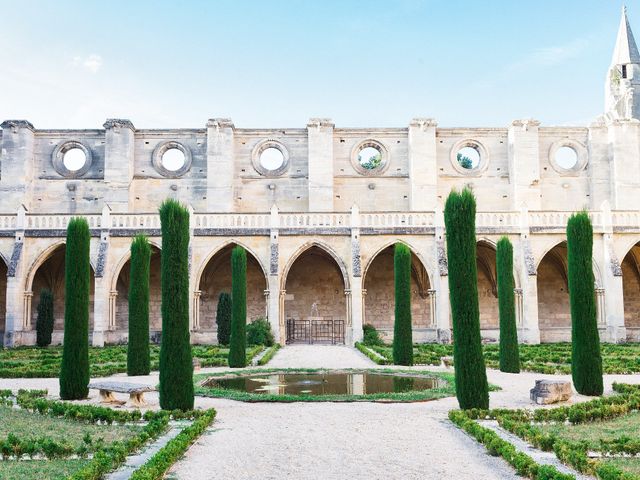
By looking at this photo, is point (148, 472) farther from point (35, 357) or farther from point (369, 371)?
point (35, 357)

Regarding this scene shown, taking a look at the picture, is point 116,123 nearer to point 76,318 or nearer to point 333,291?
point 333,291

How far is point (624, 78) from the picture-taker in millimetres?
39281

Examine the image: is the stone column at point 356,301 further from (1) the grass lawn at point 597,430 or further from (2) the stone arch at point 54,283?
(1) the grass lawn at point 597,430

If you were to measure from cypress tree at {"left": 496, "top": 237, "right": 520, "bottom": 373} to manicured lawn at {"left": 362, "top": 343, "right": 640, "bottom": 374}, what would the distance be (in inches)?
30.5

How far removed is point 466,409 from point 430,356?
9.74 m

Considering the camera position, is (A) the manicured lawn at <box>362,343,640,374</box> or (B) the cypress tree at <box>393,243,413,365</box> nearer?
(A) the manicured lawn at <box>362,343,640,374</box>

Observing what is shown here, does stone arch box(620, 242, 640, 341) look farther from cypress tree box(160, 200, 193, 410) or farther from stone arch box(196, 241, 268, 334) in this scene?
cypress tree box(160, 200, 193, 410)

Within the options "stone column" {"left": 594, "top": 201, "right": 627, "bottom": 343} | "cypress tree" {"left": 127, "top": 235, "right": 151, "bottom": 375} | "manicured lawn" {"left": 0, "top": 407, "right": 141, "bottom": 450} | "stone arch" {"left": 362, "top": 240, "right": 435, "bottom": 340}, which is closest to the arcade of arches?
"stone arch" {"left": 362, "top": 240, "right": 435, "bottom": 340}

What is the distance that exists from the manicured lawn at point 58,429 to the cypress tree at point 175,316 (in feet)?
4.40

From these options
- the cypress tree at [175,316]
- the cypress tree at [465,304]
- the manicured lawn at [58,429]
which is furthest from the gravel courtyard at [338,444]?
the manicured lawn at [58,429]

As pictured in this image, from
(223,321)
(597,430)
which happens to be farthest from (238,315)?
(597,430)

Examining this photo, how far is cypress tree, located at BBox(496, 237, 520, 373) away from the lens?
1692 centimetres

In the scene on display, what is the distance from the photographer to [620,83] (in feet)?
129

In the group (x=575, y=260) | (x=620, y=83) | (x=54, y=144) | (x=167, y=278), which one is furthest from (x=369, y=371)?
(x=620, y=83)
